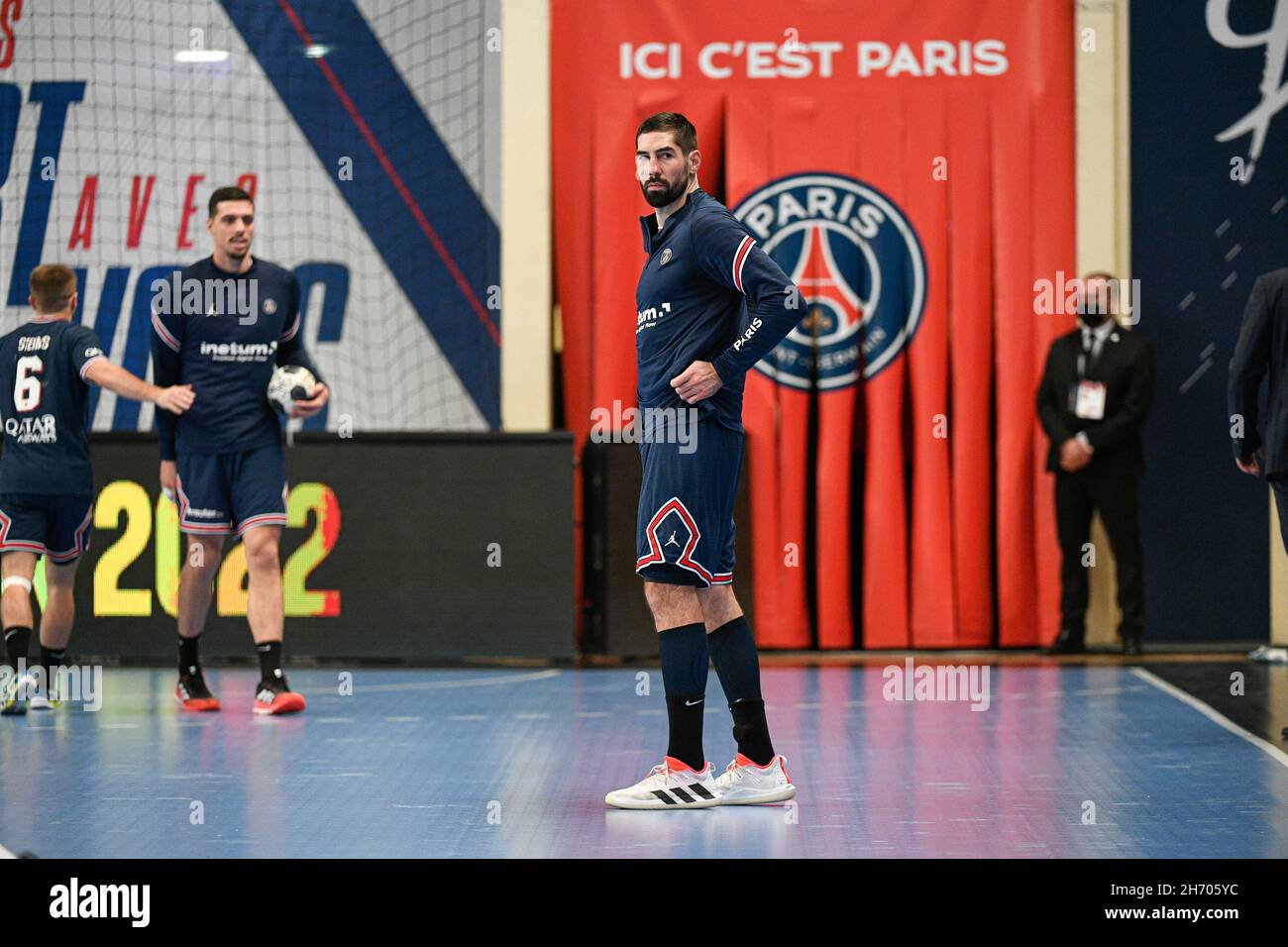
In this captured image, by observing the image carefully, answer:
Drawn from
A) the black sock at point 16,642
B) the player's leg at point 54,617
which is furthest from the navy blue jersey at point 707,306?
the black sock at point 16,642

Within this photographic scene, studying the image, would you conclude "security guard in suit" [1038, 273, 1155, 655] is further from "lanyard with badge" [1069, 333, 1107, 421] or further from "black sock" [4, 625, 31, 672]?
"black sock" [4, 625, 31, 672]

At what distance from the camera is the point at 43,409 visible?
7.23 meters

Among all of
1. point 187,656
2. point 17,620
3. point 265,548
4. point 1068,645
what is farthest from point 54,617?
point 1068,645

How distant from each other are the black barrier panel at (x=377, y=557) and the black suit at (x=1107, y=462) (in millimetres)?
3013

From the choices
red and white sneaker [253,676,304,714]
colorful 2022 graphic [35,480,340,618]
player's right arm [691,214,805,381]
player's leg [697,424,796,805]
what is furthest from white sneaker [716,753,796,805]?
colorful 2022 graphic [35,480,340,618]

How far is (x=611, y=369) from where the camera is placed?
10.1 m

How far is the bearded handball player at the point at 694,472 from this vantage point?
5.04 metres

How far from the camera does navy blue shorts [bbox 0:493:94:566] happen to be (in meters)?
7.21

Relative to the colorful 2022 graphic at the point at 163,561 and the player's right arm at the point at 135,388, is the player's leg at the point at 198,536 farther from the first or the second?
the colorful 2022 graphic at the point at 163,561

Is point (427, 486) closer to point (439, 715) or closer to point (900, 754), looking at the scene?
point (439, 715)

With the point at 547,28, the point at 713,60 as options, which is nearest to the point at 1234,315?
the point at 713,60

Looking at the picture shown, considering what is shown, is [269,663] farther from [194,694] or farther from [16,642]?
[16,642]

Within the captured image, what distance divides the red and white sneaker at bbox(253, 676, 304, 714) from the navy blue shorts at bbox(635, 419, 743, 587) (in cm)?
274

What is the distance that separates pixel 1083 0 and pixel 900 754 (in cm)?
593
